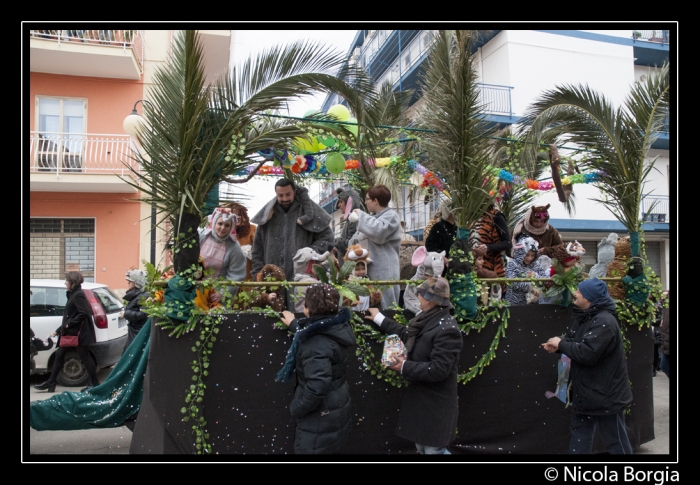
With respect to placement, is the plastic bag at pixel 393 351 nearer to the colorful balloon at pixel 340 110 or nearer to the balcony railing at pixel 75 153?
the colorful balloon at pixel 340 110

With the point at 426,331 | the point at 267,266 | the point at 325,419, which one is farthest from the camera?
the point at 267,266

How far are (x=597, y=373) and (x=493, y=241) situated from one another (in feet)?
7.56

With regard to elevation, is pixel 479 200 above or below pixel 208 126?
below

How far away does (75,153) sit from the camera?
13.8 m

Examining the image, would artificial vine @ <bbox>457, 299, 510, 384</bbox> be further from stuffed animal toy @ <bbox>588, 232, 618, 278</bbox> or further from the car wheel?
the car wheel

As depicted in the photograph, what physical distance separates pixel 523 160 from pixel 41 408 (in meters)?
5.60

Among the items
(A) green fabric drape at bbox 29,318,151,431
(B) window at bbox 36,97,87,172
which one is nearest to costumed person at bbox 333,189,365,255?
(A) green fabric drape at bbox 29,318,151,431

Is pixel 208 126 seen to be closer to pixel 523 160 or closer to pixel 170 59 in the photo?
pixel 170 59

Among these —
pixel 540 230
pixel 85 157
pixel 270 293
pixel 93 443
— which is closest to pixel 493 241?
pixel 540 230

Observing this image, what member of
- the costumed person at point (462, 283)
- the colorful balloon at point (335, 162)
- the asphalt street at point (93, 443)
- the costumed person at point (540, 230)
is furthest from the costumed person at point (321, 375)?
the costumed person at point (540, 230)

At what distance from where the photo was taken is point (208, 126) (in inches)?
174

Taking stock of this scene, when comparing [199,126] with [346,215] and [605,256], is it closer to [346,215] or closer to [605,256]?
[346,215]

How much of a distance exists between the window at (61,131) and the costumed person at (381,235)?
10891 millimetres
